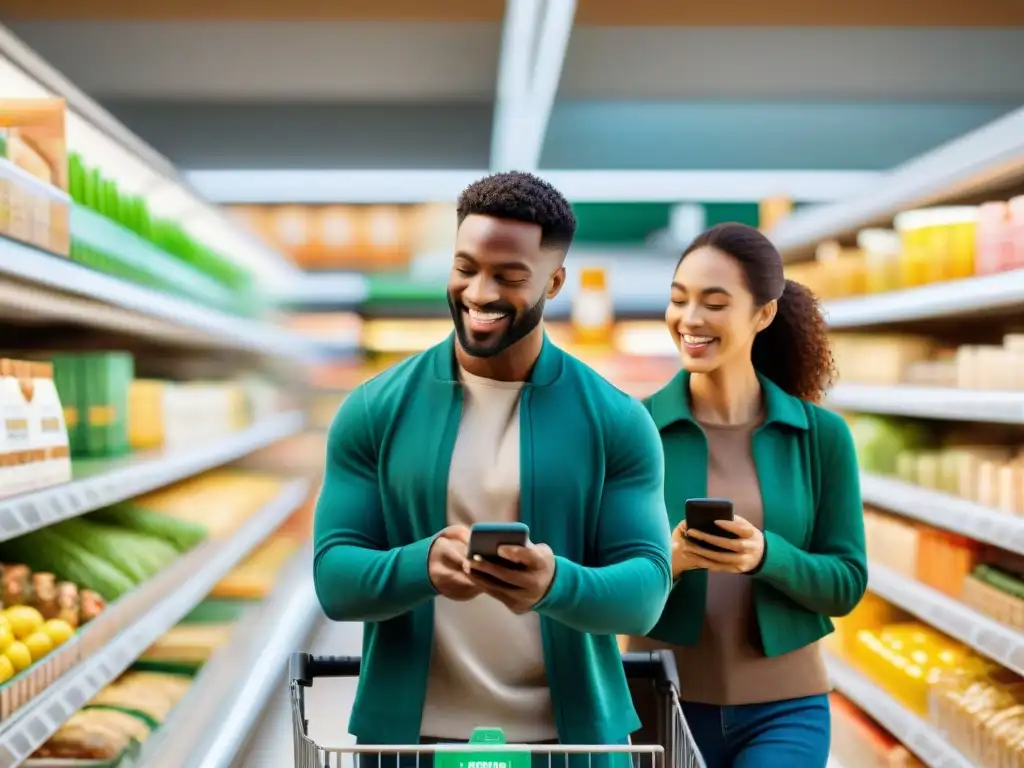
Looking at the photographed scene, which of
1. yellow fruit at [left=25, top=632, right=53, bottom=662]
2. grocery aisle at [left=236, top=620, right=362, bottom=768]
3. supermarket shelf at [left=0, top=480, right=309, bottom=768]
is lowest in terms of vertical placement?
grocery aisle at [left=236, top=620, right=362, bottom=768]

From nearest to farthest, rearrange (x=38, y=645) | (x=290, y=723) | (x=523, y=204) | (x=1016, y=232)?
(x=523, y=204), (x=38, y=645), (x=1016, y=232), (x=290, y=723)

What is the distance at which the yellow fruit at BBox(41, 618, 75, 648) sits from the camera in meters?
2.53

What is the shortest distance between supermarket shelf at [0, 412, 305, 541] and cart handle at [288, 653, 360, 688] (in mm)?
745

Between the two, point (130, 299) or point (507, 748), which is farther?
point (130, 299)

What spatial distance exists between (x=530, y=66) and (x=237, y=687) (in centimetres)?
249

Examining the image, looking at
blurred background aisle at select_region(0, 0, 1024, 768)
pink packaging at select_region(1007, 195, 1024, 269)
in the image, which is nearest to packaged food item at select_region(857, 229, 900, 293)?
blurred background aisle at select_region(0, 0, 1024, 768)

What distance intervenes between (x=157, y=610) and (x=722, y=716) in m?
1.91

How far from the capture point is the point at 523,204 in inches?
52.7

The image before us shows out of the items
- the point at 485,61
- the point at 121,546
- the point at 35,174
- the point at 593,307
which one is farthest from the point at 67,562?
the point at 593,307

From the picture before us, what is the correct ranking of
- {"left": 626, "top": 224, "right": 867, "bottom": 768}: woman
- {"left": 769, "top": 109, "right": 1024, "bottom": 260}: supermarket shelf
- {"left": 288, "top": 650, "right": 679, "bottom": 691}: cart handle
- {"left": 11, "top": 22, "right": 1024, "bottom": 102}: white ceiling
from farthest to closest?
{"left": 11, "top": 22, "right": 1024, "bottom": 102}: white ceiling
{"left": 769, "top": 109, "right": 1024, "bottom": 260}: supermarket shelf
{"left": 626, "top": 224, "right": 867, "bottom": 768}: woman
{"left": 288, "top": 650, "right": 679, "bottom": 691}: cart handle

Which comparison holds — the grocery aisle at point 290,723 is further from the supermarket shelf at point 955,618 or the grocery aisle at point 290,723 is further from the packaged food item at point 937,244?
the packaged food item at point 937,244

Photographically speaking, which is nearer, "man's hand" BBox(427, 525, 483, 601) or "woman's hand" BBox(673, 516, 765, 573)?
"man's hand" BBox(427, 525, 483, 601)

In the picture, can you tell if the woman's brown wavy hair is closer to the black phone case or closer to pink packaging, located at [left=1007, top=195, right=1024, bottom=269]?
the black phone case

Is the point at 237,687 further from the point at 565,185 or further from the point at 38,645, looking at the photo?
the point at 565,185
